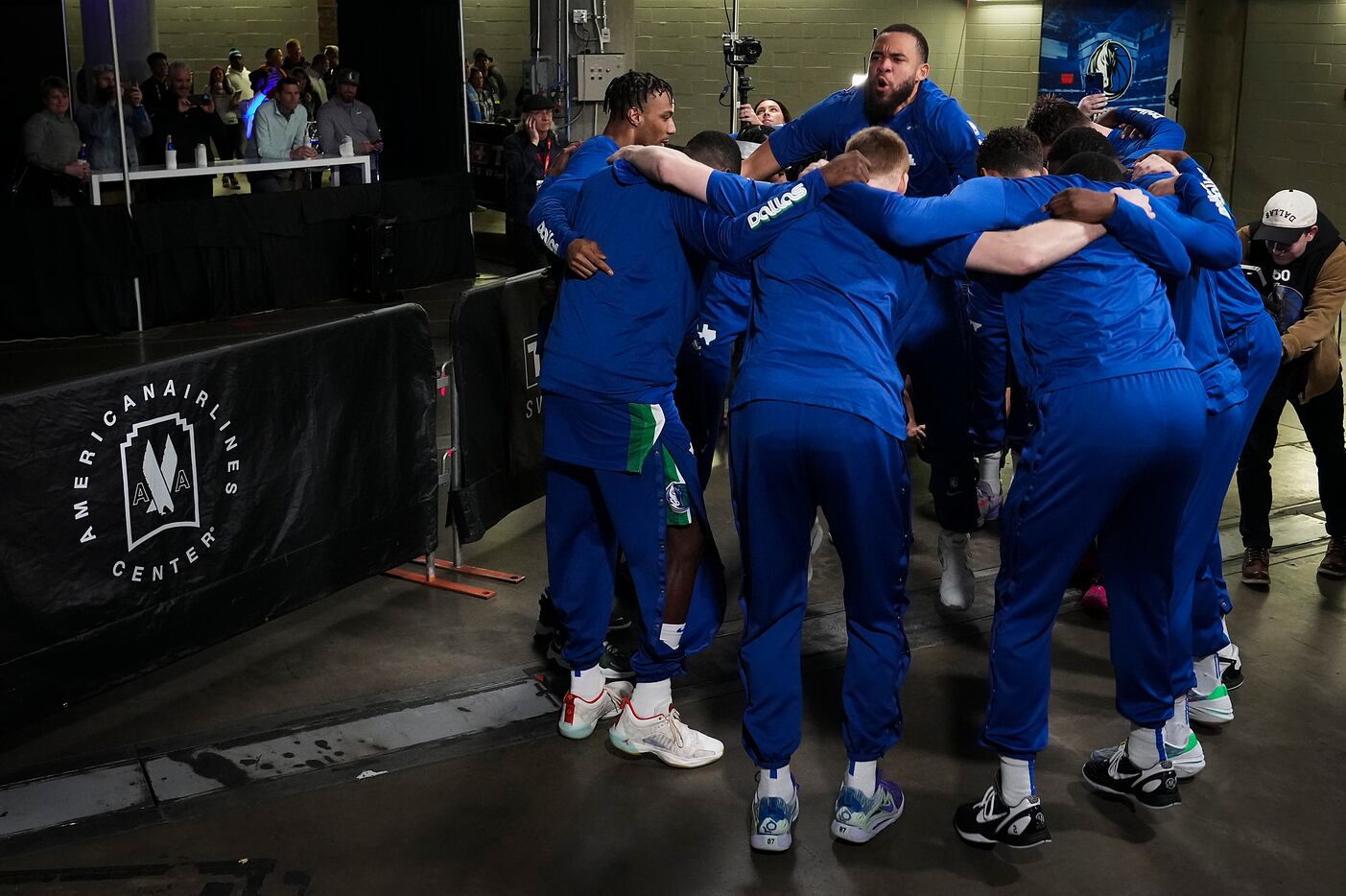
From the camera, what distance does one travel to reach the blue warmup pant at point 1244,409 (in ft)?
14.4

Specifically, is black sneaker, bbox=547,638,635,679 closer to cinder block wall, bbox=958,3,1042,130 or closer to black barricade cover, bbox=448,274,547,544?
black barricade cover, bbox=448,274,547,544

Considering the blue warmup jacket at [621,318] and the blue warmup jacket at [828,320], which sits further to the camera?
the blue warmup jacket at [621,318]

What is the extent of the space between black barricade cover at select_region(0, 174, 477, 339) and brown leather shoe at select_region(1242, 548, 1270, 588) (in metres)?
8.73

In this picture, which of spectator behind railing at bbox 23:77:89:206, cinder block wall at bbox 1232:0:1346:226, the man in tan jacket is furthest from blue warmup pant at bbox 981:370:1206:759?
cinder block wall at bbox 1232:0:1346:226

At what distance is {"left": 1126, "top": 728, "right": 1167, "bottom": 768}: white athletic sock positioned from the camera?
397 cm

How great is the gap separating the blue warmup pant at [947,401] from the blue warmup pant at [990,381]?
0.80 ft

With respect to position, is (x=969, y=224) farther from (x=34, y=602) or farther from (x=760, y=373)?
(x=34, y=602)

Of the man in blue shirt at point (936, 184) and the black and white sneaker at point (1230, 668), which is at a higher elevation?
the man in blue shirt at point (936, 184)

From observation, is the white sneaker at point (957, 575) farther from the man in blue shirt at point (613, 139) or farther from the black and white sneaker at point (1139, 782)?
the man in blue shirt at point (613, 139)

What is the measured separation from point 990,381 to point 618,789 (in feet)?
9.21

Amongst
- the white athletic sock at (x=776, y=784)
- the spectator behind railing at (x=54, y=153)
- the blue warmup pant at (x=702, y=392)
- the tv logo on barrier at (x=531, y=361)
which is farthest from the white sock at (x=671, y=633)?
the spectator behind railing at (x=54, y=153)

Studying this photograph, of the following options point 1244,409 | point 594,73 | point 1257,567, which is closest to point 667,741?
point 1244,409

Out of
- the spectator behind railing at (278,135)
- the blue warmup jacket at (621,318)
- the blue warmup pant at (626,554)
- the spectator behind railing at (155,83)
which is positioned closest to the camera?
the blue warmup jacket at (621,318)

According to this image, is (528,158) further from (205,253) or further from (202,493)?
(202,493)
